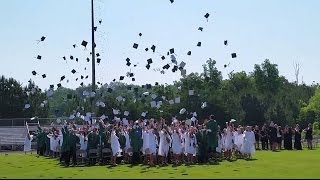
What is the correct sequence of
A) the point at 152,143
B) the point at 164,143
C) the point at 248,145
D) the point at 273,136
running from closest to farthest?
the point at 164,143, the point at 152,143, the point at 248,145, the point at 273,136

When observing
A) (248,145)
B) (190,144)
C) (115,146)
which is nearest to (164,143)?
(190,144)

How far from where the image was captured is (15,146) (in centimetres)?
5225

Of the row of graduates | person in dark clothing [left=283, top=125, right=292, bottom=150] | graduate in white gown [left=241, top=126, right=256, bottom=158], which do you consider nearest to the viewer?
the row of graduates

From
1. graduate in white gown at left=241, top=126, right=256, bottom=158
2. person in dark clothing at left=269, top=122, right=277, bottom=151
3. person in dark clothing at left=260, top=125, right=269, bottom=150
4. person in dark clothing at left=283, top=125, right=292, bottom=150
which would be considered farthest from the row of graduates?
person in dark clothing at left=283, top=125, right=292, bottom=150

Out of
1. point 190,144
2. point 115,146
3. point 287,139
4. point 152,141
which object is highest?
point 152,141

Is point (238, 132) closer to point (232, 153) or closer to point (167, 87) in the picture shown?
point (232, 153)

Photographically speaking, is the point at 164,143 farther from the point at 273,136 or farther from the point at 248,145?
the point at 273,136

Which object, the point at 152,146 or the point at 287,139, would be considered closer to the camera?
the point at 152,146

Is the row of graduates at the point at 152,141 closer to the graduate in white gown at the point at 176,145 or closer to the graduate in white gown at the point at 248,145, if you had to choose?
the graduate in white gown at the point at 176,145

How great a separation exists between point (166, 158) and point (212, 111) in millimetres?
47077

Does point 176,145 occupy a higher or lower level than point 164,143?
lower

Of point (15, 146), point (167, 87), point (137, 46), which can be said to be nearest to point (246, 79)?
point (167, 87)

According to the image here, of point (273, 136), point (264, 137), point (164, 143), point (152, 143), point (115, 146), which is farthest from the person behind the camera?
point (264, 137)

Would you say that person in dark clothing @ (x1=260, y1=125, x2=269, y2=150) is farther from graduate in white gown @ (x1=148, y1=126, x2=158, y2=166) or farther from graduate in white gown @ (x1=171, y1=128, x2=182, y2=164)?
graduate in white gown @ (x1=148, y1=126, x2=158, y2=166)
